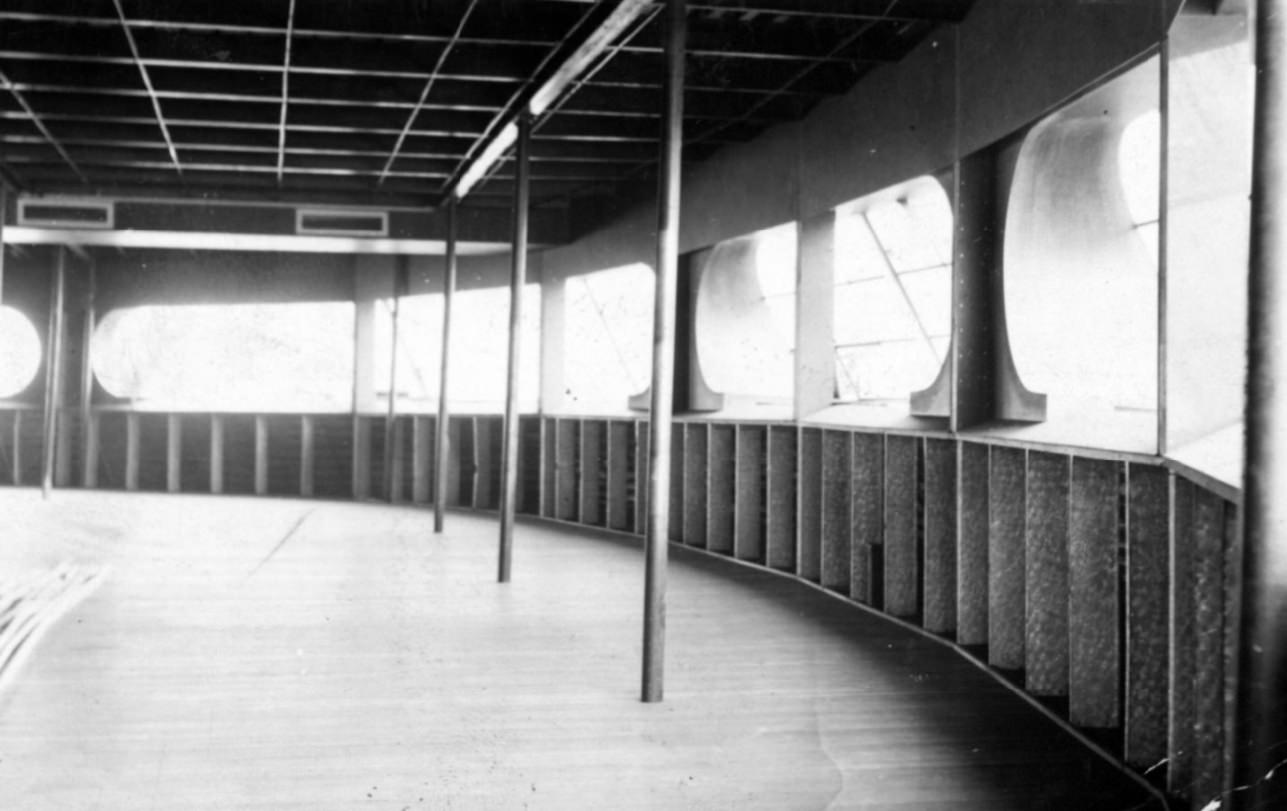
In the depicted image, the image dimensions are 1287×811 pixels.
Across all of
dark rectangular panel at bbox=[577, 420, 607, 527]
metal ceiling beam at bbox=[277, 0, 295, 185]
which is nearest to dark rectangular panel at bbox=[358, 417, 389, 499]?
dark rectangular panel at bbox=[577, 420, 607, 527]

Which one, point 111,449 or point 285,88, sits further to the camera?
point 111,449

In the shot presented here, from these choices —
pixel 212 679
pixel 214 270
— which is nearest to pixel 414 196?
pixel 214 270

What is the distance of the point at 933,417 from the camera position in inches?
342

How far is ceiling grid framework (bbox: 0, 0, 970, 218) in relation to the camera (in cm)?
879

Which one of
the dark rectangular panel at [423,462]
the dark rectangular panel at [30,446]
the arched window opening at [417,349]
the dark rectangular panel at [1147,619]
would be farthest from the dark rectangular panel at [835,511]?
the dark rectangular panel at [30,446]

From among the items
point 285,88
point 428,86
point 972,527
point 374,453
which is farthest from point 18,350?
point 972,527

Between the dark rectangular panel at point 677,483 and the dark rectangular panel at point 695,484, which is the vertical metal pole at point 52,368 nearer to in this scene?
the dark rectangular panel at point 677,483

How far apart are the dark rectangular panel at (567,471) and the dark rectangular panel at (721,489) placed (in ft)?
13.4

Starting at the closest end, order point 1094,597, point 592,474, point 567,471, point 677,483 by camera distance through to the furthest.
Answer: point 1094,597, point 677,483, point 592,474, point 567,471

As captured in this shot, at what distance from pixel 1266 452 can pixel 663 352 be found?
4.19 meters

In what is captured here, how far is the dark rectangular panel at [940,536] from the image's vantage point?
8000 mm

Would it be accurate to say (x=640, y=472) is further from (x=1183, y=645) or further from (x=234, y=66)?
(x=1183, y=645)

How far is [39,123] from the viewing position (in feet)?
39.4

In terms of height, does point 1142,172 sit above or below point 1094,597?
above
